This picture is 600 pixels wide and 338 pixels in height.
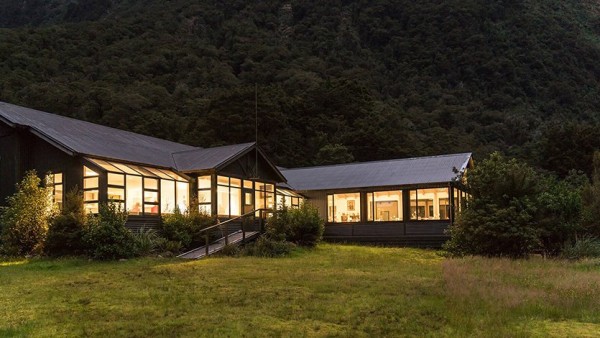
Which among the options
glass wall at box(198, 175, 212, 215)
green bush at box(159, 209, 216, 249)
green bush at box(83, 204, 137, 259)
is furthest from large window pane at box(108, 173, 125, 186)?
glass wall at box(198, 175, 212, 215)

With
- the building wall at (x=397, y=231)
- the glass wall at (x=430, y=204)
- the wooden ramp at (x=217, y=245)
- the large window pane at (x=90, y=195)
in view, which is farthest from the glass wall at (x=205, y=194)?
the glass wall at (x=430, y=204)

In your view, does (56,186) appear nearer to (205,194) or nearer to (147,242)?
(147,242)

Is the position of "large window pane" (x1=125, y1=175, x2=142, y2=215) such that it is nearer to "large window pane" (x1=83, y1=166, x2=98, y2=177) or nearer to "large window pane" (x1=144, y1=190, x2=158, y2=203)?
"large window pane" (x1=144, y1=190, x2=158, y2=203)

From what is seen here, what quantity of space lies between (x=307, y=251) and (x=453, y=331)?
15.9 meters

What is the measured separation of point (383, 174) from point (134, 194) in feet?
50.6

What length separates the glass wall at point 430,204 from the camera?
31312 millimetres

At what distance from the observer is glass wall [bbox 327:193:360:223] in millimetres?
34438

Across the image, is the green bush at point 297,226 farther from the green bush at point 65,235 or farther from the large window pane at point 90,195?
the green bush at point 65,235

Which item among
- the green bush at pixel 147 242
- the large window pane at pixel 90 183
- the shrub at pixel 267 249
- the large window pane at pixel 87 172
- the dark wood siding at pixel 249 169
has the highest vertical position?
the dark wood siding at pixel 249 169

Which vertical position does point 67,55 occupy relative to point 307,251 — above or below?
above

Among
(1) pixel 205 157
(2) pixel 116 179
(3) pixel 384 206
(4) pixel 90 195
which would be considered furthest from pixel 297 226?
(3) pixel 384 206

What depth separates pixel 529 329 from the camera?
357 inches

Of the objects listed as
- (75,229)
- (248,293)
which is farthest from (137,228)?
(248,293)

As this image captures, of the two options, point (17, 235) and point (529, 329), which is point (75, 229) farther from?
point (529, 329)
